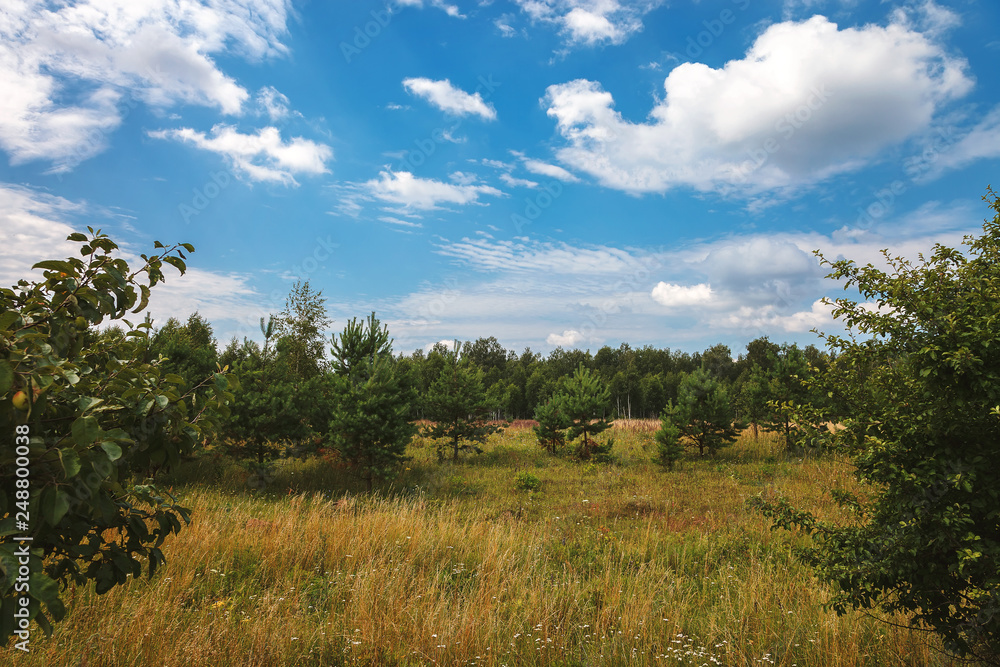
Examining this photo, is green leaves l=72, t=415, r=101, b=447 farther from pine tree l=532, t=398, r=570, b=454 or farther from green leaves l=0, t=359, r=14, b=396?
pine tree l=532, t=398, r=570, b=454

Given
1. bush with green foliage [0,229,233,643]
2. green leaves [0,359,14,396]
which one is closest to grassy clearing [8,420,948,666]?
bush with green foliage [0,229,233,643]

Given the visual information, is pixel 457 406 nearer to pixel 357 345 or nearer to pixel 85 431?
pixel 357 345

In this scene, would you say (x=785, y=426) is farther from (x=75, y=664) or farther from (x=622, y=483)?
(x=75, y=664)

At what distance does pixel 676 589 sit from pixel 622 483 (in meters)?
8.97

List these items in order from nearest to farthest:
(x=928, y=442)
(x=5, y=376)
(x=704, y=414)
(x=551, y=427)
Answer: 1. (x=5, y=376)
2. (x=928, y=442)
3. (x=704, y=414)
4. (x=551, y=427)

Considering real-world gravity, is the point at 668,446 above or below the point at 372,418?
below

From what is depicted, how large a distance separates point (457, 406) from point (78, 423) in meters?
16.8

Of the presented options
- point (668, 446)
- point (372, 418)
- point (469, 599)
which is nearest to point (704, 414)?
point (668, 446)

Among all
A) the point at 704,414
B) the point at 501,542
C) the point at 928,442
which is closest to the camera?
the point at 928,442

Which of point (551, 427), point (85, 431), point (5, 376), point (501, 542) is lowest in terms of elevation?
point (501, 542)

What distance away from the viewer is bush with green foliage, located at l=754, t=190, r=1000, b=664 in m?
2.93

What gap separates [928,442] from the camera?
319cm

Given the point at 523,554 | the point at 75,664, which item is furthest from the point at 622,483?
the point at 75,664

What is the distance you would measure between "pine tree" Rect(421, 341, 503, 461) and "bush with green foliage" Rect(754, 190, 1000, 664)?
49.1 feet
